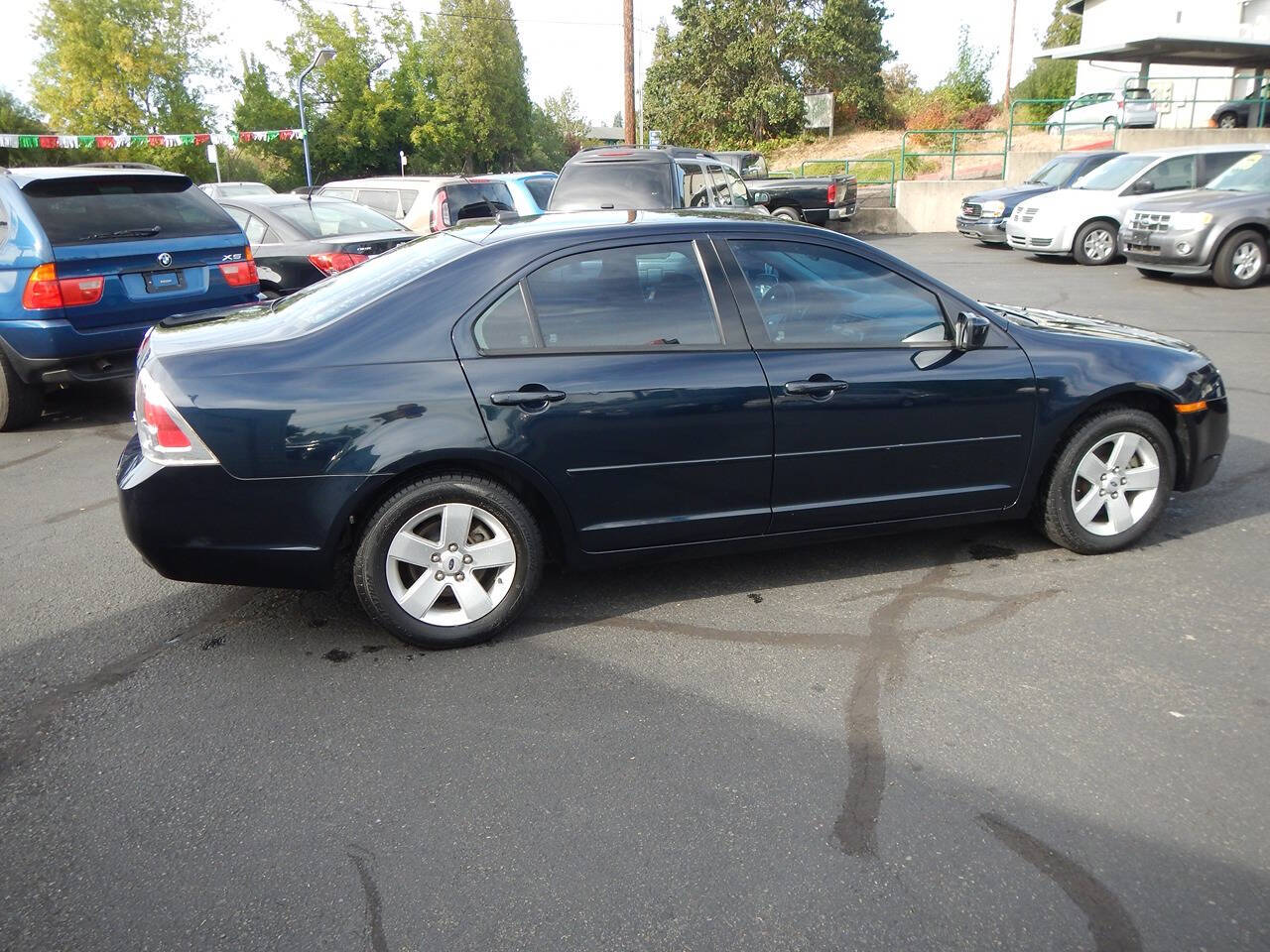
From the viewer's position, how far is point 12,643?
12.9 feet

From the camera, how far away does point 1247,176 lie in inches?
530

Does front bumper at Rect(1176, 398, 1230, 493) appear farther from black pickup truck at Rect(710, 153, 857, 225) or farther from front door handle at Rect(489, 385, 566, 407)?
black pickup truck at Rect(710, 153, 857, 225)

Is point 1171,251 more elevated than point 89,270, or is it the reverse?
point 89,270

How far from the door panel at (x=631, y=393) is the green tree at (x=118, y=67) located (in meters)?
43.4

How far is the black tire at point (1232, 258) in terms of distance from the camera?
12628 millimetres

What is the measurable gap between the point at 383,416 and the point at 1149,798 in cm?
273

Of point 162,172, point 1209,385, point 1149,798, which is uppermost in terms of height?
point 162,172

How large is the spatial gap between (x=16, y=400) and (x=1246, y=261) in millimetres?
13617

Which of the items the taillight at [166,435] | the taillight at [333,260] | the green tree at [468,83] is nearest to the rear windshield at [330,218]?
the taillight at [333,260]

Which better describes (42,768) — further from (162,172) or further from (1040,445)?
(162,172)

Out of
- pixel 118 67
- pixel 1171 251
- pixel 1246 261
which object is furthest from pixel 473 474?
pixel 118 67

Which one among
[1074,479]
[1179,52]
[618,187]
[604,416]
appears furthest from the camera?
[1179,52]

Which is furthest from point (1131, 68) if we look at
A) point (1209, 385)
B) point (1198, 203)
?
point (1209, 385)

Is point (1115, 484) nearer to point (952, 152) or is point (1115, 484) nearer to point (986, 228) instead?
point (986, 228)
